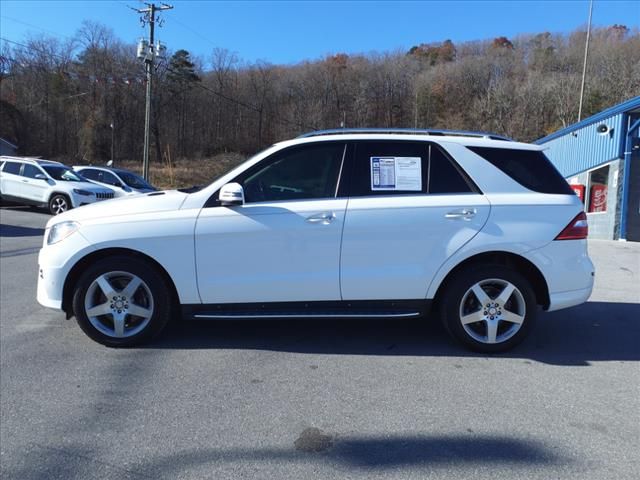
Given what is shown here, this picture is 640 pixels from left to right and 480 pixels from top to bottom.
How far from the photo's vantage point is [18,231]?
12.7 metres

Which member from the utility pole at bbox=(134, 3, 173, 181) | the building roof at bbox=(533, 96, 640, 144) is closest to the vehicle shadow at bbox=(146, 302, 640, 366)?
the building roof at bbox=(533, 96, 640, 144)

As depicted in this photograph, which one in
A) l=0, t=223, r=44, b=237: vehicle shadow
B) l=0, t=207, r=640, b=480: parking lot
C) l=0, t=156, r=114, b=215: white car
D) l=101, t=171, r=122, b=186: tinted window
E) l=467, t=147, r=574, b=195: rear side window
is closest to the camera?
l=0, t=207, r=640, b=480: parking lot

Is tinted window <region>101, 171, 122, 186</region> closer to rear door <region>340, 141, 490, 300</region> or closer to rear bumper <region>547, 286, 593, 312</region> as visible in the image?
rear door <region>340, 141, 490, 300</region>

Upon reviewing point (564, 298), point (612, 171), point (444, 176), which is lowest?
point (564, 298)

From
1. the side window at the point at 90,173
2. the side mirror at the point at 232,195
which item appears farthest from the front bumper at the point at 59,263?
the side window at the point at 90,173

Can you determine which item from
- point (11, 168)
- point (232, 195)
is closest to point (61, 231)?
point (232, 195)

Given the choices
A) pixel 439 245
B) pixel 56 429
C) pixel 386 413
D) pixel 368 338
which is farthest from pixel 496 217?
pixel 56 429

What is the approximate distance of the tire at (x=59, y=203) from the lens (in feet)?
54.8

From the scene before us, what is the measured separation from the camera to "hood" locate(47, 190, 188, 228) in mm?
4211

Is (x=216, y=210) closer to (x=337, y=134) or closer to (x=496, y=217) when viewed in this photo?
(x=337, y=134)

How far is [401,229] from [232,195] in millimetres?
1435

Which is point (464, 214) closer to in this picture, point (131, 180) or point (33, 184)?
point (33, 184)

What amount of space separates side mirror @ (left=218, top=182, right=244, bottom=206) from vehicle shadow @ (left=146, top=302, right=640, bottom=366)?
132 centimetres

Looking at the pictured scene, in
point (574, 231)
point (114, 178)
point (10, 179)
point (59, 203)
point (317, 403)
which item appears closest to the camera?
point (317, 403)
